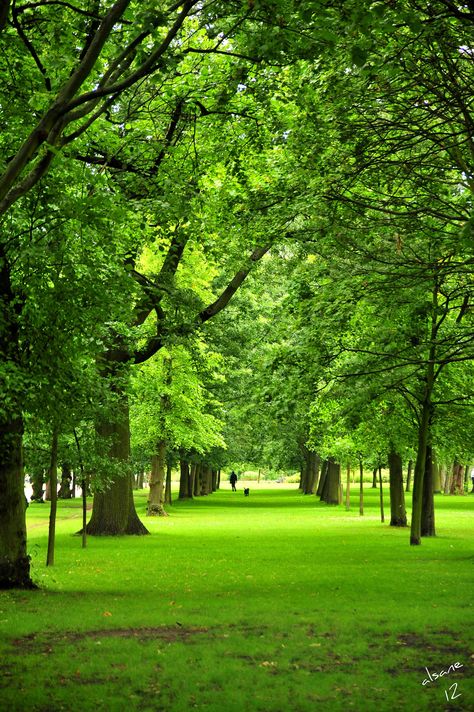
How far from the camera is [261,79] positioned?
39.1ft

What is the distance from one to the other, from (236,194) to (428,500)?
14032mm

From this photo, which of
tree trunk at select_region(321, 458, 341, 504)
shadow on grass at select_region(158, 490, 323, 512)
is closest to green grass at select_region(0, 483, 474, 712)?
shadow on grass at select_region(158, 490, 323, 512)

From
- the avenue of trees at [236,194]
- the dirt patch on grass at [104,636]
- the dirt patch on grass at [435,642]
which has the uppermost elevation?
the avenue of trees at [236,194]

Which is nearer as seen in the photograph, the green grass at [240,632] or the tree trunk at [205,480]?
the green grass at [240,632]

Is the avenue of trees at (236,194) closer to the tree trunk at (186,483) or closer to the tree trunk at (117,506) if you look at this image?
the tree trunk at (117,506)

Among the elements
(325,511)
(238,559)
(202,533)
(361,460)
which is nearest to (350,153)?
(238,559)

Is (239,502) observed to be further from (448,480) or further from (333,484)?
(448,480)

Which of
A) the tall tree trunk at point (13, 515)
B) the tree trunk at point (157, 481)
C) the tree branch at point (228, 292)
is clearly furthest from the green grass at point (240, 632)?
the tree trunk at point (157, 481)

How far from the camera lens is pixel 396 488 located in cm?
3108

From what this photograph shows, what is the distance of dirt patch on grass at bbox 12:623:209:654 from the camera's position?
32.0 ft

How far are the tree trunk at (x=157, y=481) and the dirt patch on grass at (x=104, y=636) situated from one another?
27410 millimetres

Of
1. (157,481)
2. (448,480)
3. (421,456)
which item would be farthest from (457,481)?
(421,456)

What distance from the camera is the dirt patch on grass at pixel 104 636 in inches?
384

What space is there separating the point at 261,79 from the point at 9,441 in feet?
21.7
